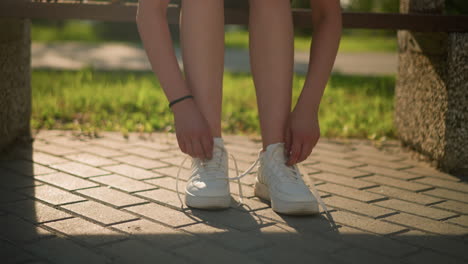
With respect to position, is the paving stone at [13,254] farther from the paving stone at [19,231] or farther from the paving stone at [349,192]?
the paving stone at [349,192]

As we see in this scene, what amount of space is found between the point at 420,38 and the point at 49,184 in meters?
2.05

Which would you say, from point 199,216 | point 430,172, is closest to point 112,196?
point 199,216

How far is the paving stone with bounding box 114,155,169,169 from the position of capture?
2965 millimetres

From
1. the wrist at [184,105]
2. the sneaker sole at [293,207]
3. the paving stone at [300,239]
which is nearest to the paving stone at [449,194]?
the sneaker sole at [293,207]

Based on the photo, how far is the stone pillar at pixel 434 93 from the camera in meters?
2.95

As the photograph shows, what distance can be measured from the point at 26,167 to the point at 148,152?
677 millimetres

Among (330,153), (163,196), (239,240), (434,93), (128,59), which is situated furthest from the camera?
(128,59)

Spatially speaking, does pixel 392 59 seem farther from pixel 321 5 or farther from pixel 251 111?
pixel 321 5

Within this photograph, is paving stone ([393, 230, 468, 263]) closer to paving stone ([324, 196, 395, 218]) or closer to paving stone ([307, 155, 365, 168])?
paving stone ([324, 196, 395, 218])

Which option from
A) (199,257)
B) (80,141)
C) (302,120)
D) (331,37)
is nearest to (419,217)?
(302,120)

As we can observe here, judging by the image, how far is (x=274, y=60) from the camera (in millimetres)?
2279

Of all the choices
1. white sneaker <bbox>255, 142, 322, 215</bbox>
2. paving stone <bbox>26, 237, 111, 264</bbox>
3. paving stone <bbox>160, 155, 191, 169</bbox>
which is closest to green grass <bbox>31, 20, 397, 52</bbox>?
paving stone <bbox>160, 155, 191, 169</bbox>

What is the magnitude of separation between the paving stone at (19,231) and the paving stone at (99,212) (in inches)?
7.8

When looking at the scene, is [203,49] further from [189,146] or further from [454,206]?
[454,206]
